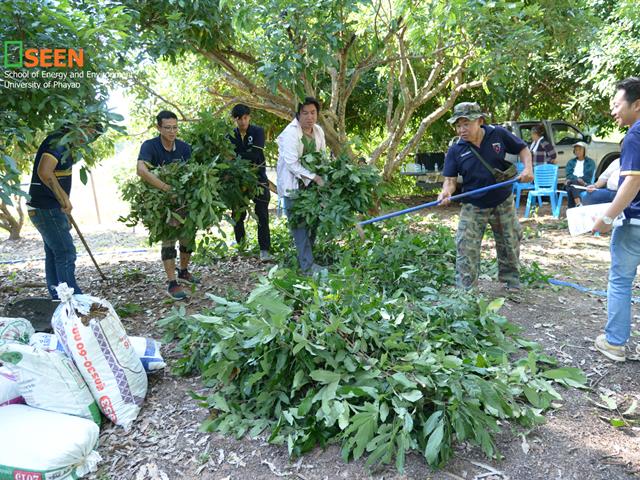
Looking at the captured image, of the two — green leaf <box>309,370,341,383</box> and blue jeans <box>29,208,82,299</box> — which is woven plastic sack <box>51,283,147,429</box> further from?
blue jeans <box>29,208,82,299</box>

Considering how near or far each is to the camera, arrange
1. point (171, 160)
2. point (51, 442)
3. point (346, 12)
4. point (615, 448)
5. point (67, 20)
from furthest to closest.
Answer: point (346, 12) < point (171, 160) < point (67, 20) < point (615, 448) < point (51, 442)

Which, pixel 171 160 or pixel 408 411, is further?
pixel 171 160

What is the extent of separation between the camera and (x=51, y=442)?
2.31 meters

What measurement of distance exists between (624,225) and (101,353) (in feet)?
10.7

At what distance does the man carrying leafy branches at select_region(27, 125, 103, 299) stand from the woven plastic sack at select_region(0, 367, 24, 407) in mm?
1716

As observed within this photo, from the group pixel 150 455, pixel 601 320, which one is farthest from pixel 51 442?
pixel 601 320

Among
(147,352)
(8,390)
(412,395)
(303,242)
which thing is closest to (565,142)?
(303,242)

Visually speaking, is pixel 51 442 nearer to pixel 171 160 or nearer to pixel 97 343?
pixel 97 343

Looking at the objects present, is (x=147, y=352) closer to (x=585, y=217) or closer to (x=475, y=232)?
(x=475, y=232)

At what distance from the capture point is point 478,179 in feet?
13.5

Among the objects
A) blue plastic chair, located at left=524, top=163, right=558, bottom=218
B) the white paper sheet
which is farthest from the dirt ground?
blue plastic chair, located at left=524, top=163, right=558, bottom=218

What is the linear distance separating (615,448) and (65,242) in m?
4.25

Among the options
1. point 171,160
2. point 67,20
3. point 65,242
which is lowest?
point 65,242

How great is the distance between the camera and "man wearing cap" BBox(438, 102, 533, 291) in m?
4.09
